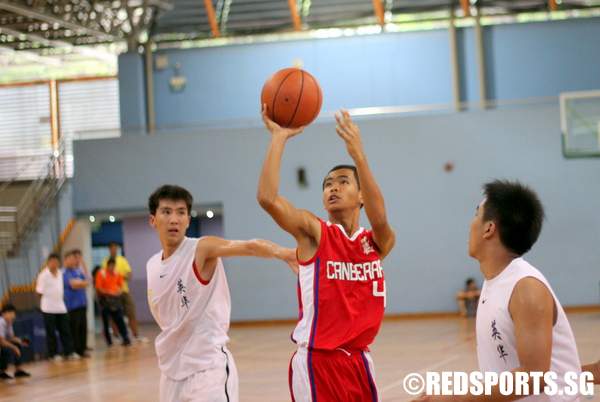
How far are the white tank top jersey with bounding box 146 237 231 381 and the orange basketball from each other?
1.20 m

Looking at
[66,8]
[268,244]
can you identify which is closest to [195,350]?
[268,244]

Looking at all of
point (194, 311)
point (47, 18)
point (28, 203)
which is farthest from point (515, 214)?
point (28, 203)

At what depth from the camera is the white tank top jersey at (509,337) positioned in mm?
3324

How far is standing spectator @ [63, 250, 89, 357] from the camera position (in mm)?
16234

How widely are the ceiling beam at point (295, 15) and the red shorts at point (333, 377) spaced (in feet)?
58.5

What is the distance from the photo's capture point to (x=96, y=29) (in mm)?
21703

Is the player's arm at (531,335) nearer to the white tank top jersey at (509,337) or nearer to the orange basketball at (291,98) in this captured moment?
the white tank top jersey at (509,337)

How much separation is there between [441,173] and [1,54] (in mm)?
11814

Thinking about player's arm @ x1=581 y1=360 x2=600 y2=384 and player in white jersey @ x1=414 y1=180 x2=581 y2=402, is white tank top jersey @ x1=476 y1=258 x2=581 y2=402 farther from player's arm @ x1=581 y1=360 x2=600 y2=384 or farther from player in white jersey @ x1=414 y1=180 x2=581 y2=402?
player's arm @ x1=581 y1=360 x2=600 y2=384

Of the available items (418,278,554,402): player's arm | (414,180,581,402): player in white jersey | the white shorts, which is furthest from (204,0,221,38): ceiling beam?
(418,278,554,402): player's arm

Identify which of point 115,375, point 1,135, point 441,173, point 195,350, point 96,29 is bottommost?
point 115,375

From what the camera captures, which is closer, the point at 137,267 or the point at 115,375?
the point at 115,375

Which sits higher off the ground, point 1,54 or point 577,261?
point 1,54

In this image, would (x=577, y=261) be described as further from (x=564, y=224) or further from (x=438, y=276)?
(x=438, y=276)
